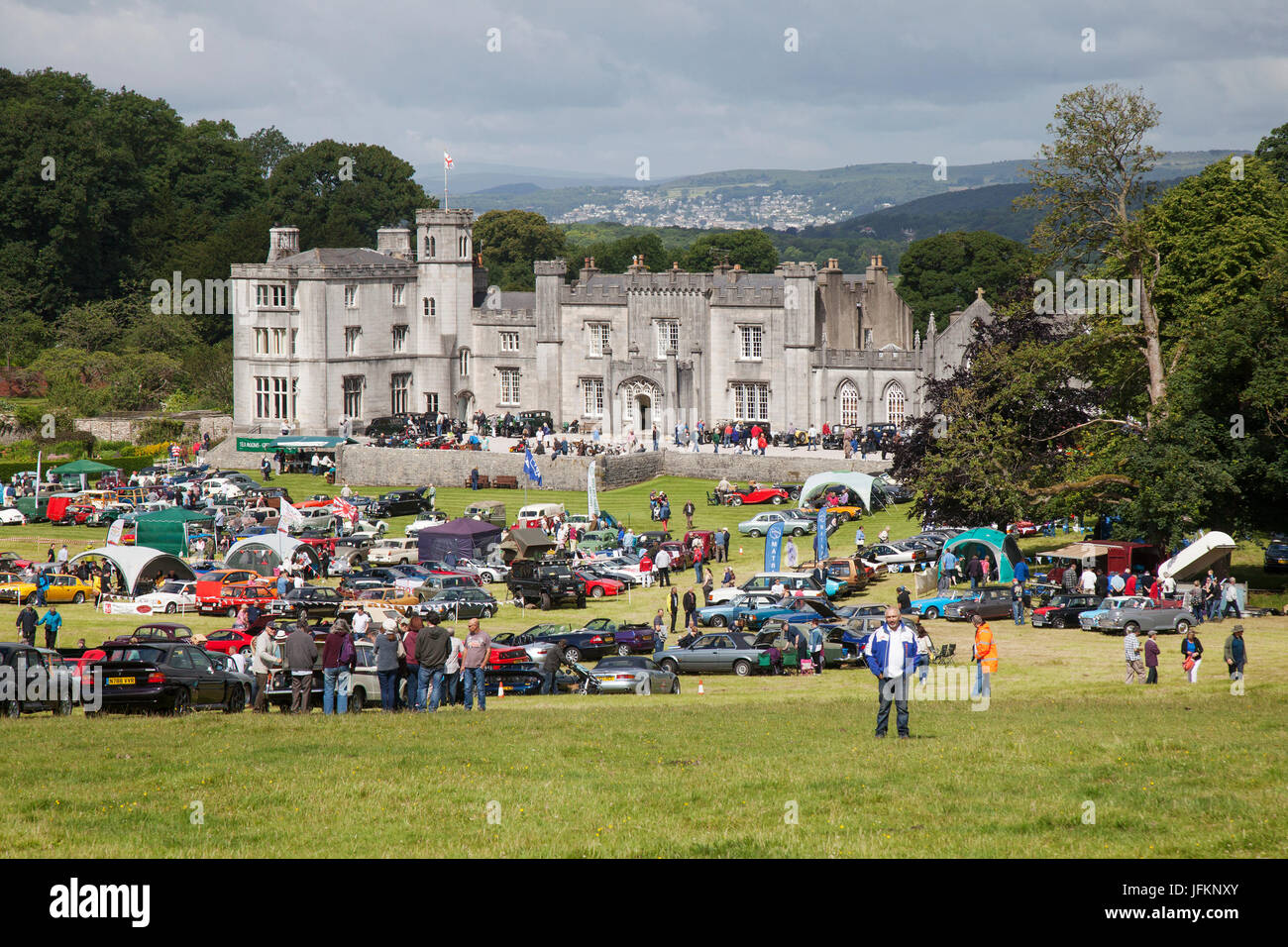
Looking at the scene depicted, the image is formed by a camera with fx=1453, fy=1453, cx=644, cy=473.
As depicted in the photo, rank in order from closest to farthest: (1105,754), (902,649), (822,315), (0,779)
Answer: (0,779) < (1105,754) < (902,649) < (822,315)

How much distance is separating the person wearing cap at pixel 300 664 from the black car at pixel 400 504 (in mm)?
41417

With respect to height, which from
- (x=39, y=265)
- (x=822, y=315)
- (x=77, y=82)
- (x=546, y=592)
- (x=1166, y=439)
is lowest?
(x=546, y=592)

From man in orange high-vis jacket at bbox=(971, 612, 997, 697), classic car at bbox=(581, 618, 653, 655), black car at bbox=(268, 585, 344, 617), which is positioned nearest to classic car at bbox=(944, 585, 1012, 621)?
classic car at bbox=(581, 618, 653, 655)

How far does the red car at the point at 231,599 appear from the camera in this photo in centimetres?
4366

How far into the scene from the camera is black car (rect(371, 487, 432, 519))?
6362cm

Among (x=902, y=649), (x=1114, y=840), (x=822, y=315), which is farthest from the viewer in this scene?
(x=822, y=315)

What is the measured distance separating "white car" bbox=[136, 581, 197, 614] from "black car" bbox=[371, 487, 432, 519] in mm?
19755

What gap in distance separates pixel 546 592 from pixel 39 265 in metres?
78.4

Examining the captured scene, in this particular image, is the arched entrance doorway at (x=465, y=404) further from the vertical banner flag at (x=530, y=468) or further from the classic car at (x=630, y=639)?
the classic car at (x=630, y=639)

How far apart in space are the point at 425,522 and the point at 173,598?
16094mm

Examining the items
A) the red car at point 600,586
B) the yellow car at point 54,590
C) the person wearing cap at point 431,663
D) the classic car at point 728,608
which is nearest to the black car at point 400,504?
the red car at point 600,586
